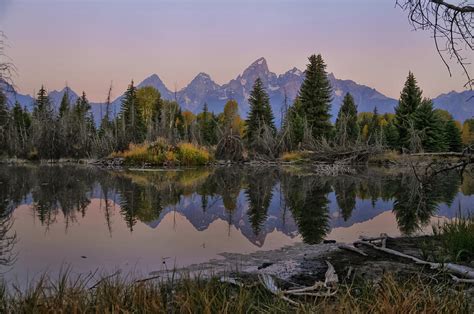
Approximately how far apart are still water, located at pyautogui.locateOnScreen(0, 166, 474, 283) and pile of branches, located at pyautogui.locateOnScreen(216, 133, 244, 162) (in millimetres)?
19596

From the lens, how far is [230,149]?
35.4m

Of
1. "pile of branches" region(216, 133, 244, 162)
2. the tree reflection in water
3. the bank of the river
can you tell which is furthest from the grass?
the bank of the river

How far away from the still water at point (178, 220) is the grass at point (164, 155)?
13.9 meters

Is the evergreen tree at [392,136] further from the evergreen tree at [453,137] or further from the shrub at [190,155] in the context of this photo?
the shrub at [190,155]

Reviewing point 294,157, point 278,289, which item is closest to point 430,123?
point 294,157

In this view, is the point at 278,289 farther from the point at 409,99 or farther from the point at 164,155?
the point at 409,99

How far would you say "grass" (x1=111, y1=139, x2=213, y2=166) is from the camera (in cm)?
2939

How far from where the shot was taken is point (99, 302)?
10.1 ft

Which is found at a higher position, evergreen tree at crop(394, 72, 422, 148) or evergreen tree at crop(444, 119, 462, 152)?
evergreen tree at crop(394, 72, 422, 148)

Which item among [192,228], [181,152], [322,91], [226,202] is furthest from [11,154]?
[192,228]

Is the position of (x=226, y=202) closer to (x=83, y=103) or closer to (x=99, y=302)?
(x=99, y=302)

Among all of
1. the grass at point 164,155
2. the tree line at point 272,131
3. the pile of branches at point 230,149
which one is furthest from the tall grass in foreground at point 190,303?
the pile of branches at point 230,149

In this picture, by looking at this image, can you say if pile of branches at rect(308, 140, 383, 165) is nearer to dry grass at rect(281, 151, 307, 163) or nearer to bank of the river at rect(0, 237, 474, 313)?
dry grass at rect(281, 151, 307, 163)

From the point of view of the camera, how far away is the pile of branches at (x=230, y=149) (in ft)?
115
